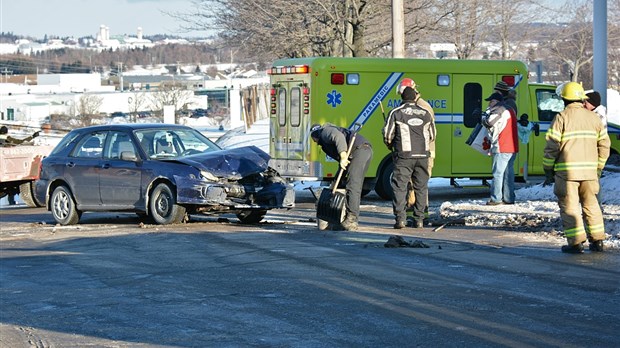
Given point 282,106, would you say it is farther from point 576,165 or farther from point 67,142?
point 576,165

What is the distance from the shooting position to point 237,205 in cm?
1523

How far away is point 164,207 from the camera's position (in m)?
15.5

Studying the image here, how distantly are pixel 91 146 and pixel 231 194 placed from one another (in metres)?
2.88

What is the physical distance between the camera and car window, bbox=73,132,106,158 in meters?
16.6

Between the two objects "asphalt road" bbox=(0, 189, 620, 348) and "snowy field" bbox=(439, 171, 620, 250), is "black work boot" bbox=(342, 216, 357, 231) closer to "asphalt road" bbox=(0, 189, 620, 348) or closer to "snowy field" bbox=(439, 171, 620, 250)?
"asphalt road" bbox=(0, 189, 620, 348)

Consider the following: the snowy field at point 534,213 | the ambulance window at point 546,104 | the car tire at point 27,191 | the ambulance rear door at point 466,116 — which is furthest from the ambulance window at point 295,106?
the car tire at point 27,191

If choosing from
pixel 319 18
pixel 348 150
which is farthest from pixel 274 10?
pixel 348 150

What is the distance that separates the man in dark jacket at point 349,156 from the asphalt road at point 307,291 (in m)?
0.37

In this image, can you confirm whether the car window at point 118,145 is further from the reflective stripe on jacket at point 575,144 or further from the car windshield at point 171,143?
the reflective stripe on jacket at point 575,144

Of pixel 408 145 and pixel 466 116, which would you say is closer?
pixel 408 145

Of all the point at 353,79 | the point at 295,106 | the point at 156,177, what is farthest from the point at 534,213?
the point at 295,106

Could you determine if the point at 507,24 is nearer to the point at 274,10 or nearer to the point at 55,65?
the point at 274,10

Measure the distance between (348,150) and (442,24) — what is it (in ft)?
71.1

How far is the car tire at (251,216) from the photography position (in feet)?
52.3
